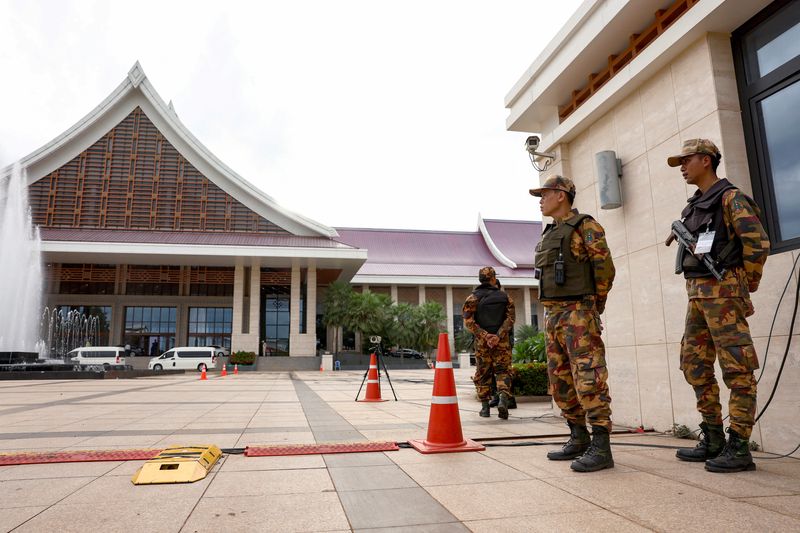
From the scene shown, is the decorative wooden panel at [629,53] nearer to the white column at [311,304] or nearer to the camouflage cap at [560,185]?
the camouflage cap at [560,185]

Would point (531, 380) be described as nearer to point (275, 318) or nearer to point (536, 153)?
point (536, 153)

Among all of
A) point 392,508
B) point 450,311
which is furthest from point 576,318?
point 450,311

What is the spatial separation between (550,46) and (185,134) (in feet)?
105

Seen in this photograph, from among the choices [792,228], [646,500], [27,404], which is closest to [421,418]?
[646,500]

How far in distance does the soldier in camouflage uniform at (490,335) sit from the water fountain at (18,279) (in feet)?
66.1

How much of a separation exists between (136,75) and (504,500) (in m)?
38.3

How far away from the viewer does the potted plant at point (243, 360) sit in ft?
98.9

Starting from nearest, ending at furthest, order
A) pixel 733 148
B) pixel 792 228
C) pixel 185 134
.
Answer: pixel 792 228 < pixel 733 148 < pixel 185 134

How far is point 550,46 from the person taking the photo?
6227 millimetres

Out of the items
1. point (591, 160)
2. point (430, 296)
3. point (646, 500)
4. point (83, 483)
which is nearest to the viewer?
point (646, 500)

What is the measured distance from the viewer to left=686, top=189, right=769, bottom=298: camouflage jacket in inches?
126

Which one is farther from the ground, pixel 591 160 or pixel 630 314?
pixel 591 160

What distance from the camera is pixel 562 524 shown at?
2.24 metres

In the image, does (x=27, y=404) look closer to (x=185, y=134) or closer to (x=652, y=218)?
(x=652, y=218)
